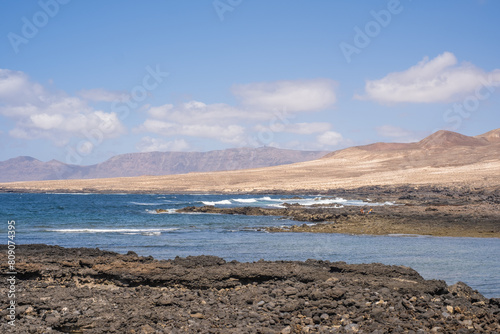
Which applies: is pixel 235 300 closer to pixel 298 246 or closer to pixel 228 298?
pixel 228 298

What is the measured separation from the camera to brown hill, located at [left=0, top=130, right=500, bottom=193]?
3199 inches

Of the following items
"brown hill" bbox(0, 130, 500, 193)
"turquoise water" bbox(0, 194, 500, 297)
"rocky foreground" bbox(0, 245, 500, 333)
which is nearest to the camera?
"rocky foreground" bbox(0, 245, 500, 333)

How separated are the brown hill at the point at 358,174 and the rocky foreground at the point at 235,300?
5974 cm

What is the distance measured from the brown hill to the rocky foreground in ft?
A: 196

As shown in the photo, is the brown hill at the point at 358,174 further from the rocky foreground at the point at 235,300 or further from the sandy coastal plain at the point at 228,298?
the rocky foreground at the point at 235,300

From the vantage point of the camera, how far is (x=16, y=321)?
870 centimetres

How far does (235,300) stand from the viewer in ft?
32.5

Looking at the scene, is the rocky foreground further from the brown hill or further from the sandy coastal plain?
the brown hill

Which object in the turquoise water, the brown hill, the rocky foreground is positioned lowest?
the turquoise water

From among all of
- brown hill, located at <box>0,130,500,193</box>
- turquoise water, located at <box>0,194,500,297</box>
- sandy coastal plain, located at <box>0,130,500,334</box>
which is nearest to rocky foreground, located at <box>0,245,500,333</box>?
sandy coastal plain, located at <box>0,130,500,334</box>

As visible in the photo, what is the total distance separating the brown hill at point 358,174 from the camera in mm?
81250

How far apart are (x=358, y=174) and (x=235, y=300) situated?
95.1 meters

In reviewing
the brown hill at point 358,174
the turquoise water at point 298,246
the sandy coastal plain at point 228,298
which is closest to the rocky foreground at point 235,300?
the sandy coastal plain at point 228,298

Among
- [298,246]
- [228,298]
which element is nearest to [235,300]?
[228,298]
